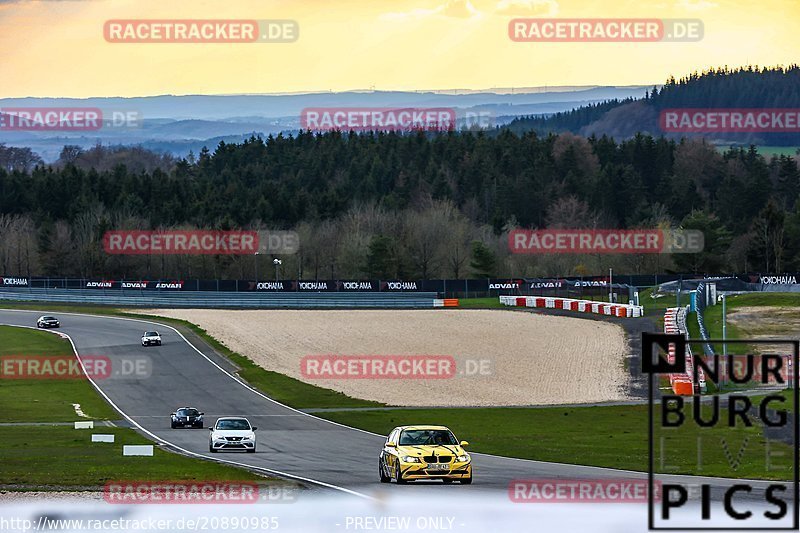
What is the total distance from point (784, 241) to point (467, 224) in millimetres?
50323

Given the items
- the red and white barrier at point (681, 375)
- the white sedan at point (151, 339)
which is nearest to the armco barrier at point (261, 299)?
the white sedan at point (151, 339)

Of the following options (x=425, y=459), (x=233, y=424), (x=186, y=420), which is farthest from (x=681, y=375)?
(x=425, y=459)

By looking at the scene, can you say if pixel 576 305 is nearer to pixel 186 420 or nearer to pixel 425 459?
pixel 186 420

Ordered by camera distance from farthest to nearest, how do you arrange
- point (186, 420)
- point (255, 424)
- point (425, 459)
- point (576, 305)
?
point (576, 305), point (186, 420), point (255, 424), point (425, 459)

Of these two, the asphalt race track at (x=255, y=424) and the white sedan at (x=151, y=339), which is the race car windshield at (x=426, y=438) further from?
the white sedan at (x=151, y=339)

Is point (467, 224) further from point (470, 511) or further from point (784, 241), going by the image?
point (470, 511)

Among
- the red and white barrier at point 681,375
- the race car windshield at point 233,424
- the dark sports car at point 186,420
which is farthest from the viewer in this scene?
the red and white barrier at point 681,375

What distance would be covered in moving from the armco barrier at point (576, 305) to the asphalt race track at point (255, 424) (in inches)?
1306

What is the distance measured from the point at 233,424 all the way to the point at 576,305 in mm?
66554

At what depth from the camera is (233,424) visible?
136 ft

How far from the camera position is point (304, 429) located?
49156 mm

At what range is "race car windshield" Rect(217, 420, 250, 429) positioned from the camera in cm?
4134

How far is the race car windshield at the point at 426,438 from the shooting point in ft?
93.6

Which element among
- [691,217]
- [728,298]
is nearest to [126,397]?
[728,298]
